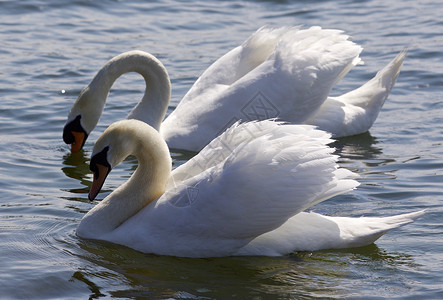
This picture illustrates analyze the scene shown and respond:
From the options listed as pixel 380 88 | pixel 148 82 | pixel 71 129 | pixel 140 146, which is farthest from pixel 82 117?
pixel 380 88

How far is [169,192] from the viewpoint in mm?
6934

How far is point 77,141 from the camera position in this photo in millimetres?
10031

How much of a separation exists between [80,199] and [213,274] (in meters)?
2.13

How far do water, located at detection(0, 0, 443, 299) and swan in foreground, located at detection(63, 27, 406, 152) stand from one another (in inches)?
12.0

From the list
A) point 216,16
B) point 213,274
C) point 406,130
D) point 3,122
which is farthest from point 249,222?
point 216,16

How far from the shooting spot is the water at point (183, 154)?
21.3 ft

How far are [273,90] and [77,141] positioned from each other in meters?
2.18

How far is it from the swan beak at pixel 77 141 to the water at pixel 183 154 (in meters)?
0.08

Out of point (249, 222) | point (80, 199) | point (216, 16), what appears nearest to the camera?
point (249, 222)

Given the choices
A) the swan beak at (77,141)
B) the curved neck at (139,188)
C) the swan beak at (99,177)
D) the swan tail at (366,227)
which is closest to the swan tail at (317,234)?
the swan tail at (366,227)

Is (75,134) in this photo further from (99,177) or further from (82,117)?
(99,177)

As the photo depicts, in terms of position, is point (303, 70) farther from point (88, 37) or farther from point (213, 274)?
point (88, 37)

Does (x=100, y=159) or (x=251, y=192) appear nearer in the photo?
(x=251, y=192)

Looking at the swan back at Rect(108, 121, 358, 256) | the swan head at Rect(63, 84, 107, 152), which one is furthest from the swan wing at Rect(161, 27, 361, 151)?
the swan back at Rect(108, 121, 358, 256)
